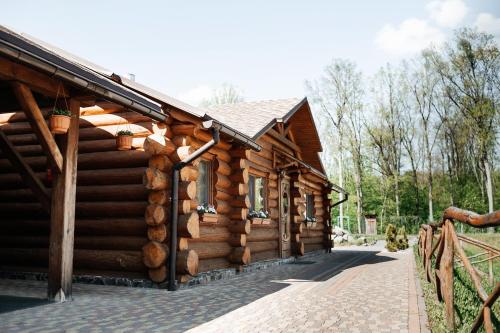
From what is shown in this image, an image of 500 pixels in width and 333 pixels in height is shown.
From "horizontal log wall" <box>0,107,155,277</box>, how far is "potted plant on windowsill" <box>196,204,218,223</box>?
1.20 metres

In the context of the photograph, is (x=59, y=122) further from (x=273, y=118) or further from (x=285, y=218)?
(x=285, y=218)

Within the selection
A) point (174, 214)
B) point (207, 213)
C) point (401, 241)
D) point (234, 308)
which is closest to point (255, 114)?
point (207, 213)

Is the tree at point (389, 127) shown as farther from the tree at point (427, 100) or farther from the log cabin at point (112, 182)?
the log cabin at point (112, 182)

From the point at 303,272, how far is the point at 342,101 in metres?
24.9

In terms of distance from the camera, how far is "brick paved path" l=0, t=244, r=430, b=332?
16.9ft

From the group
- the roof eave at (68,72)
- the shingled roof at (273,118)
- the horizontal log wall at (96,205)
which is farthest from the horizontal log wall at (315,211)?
the roof eave at (68,72)

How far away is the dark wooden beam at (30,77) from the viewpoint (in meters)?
5.47

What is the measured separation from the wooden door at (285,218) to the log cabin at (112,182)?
2434mm

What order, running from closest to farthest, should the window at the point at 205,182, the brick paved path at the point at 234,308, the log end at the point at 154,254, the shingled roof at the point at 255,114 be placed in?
the brick paved path at the point at 234,308 → the log end at the point at 154,254 → the window at the point at 205,182 → the shingled roof at the point at 255,114

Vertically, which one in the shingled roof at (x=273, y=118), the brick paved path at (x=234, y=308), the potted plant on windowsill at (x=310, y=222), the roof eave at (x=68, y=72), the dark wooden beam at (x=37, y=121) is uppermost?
the shingled roof at (x=273, y=118)

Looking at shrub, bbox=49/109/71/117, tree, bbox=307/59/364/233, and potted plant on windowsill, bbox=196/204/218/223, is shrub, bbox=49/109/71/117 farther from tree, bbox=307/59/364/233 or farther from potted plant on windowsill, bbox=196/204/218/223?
tree, bbox=307/59/364/233

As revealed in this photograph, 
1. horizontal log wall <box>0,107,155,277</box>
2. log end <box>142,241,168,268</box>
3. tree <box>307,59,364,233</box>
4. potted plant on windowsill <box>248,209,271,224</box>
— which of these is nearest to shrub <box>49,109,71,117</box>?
horizontal log wall <box>0,107,155,277</box>

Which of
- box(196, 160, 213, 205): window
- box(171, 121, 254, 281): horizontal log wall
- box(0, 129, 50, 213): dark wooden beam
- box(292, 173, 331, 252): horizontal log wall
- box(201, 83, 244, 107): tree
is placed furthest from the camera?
box(201, 83, 244, 107): tree

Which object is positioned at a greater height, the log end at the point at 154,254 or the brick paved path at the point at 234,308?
the log end at the point at 154,254
